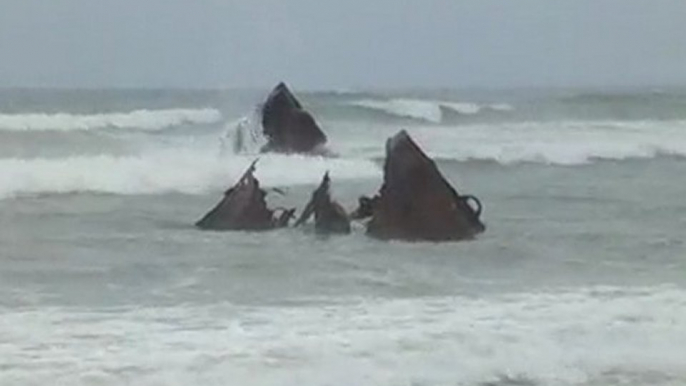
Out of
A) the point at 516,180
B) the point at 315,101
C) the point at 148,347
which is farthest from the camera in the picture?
the point at 516,180

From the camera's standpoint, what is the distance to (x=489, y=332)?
114 centimetres

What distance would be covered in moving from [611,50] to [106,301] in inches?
23.0

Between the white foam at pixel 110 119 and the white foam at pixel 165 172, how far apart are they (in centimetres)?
3

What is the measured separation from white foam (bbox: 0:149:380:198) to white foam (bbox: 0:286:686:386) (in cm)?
13

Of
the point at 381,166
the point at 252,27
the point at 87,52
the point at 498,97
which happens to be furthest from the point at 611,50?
the point at 87,52

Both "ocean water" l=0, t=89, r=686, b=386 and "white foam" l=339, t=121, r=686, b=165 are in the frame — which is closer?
"ocean water" l=0, t=89, r=686, b=386

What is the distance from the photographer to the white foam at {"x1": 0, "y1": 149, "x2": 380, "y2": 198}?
1.21 m

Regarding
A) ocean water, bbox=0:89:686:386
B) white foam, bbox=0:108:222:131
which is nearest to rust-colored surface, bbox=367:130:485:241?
ocean water, bbox=0:89:686:386

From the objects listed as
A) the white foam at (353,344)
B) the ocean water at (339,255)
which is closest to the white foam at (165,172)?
the ocean water at (339,255)

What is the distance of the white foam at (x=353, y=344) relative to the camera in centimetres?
106

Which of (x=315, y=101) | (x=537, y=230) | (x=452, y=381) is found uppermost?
(x=315, y=101)

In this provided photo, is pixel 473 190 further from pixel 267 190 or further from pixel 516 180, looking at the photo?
pixel 267 190

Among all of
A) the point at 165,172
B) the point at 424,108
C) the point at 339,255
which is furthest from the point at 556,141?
the point at 165,172

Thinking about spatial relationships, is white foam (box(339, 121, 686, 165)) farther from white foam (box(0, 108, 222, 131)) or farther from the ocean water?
white foam (box(0, 108, 222, 131))
